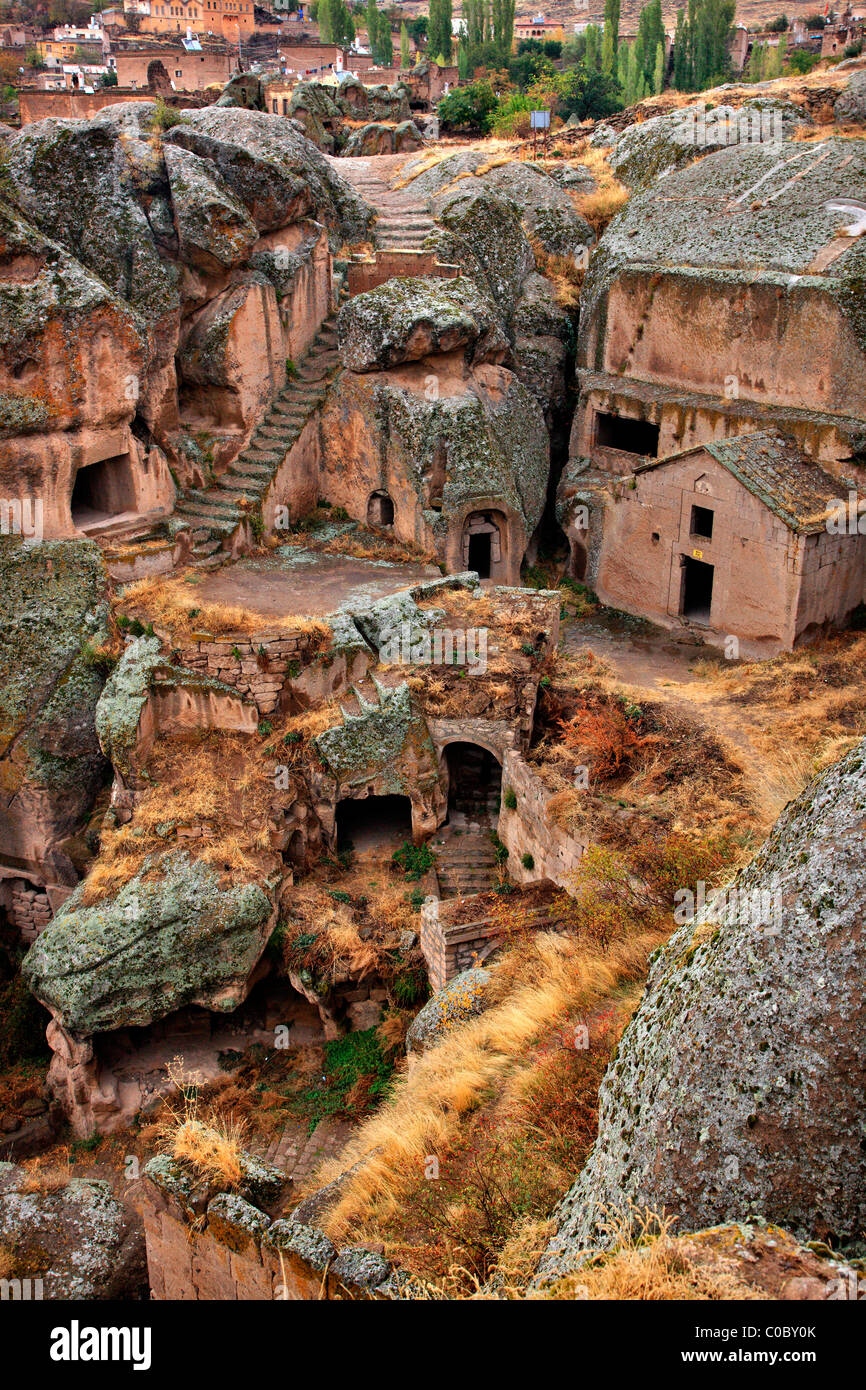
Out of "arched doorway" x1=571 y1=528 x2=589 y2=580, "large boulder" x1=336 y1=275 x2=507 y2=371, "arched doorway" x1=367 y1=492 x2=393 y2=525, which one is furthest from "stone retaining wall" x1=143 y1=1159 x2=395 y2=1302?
"arched doorway" x1=571 y1=528 x2=589 y2=580

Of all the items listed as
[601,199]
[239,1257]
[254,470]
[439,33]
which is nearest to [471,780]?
[254,470]

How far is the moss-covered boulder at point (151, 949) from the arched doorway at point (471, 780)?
3559 millimetres

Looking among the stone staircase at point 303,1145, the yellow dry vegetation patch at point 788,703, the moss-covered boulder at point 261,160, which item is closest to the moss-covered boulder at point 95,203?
the moss-covered boulder at point 261,160

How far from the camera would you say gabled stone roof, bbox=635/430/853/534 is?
17984 millimetres

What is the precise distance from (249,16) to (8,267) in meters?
49.7

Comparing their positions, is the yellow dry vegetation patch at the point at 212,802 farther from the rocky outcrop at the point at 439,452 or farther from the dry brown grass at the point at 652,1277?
the dry brown grass at the point at 652,1277

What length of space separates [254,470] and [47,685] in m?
5.43

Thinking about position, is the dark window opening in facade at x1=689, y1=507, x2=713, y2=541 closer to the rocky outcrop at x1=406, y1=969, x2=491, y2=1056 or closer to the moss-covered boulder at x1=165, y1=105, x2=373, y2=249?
the moss-covered boulder at x1=165, y1=105, x2=373, y2=249

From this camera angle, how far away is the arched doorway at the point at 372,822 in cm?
1783

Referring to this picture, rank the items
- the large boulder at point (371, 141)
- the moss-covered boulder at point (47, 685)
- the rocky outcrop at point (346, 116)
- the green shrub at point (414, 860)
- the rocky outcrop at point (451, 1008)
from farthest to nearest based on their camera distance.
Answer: the large boulder at point (371, 141) → the rocky outcrop at point (346, 116) → the moss-covered boulder at point (47, 685) → the green shrub at point (414, 860) → the rocky outcrop at point (451, 1008)

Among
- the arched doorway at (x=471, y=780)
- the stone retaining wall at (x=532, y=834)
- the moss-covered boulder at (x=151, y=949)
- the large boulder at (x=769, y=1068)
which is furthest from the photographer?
the arched doorway at (x=471, y=780)

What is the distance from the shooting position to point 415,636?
682 inches

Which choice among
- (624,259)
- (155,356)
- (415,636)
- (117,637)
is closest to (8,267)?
(155,356)
